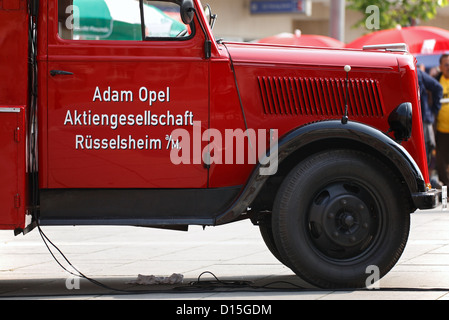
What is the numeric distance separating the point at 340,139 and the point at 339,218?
0.56m

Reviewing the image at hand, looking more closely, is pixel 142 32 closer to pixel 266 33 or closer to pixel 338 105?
pixel 338 105

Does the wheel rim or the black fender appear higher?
the black fender

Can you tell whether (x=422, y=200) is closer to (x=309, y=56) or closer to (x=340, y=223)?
(x=340, y=223)

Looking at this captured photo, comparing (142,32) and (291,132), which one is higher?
(142,32)

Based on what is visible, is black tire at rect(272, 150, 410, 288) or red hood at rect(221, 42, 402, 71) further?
red hood at rect(221, 42, 402, 71)

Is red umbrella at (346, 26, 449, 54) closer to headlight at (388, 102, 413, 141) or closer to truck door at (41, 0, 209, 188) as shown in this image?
headlight at (388, 102, 413, 141)

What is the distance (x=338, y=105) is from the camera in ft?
22.7

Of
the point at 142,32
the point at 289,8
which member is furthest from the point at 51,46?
the point at 289,8

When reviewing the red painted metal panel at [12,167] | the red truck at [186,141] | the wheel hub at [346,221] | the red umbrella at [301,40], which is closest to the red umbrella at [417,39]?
the red umbrella at [301,40]

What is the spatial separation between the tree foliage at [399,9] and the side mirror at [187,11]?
53.2 ft

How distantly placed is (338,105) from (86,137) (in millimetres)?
1761

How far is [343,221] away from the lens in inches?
262

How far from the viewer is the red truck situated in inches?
256

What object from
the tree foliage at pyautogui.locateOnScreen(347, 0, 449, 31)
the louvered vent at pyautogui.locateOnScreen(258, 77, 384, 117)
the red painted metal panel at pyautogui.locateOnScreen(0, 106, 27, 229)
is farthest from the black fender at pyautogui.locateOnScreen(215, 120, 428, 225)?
the tree foliage at pyautogui.locateOnScreen(347, 0, 449, 31)
